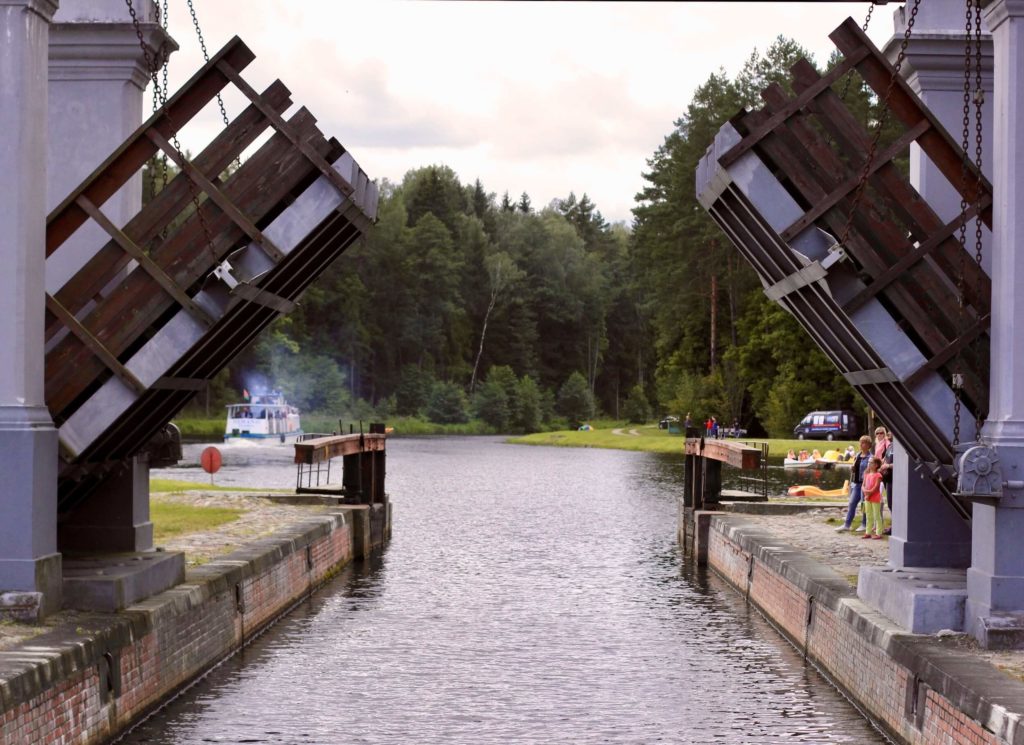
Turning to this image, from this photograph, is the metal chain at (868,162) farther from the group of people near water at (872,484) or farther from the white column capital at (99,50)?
the group of people near water at (872,484)

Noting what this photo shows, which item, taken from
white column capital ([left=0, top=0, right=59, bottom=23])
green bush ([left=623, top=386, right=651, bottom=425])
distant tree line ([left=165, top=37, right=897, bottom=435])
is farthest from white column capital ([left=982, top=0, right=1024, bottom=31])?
green bush ([left=623, top=386, right=651, bottom=425])

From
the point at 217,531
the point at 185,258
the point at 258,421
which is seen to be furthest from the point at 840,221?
the point at 258,421

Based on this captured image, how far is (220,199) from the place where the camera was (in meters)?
11.5

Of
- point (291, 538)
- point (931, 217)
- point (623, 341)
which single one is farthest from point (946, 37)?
point (623, 341)

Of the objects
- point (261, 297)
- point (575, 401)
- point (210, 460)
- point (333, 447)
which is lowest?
point (210, 460)

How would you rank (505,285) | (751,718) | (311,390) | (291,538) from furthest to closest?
(505,285) < (311,390) < (291,538) < (751,718)

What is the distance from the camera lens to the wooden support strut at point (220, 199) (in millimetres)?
11438

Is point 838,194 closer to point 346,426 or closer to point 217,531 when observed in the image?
point 217,531

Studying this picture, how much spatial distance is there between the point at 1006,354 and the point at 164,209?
6.25 m

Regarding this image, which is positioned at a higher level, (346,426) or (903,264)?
(903,264)

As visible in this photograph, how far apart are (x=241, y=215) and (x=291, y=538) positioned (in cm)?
693

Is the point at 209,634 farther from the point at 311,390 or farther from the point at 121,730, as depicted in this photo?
the point at 311,390

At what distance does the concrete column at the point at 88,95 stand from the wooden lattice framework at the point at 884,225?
16.6 feet

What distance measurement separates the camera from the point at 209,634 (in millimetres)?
13305
